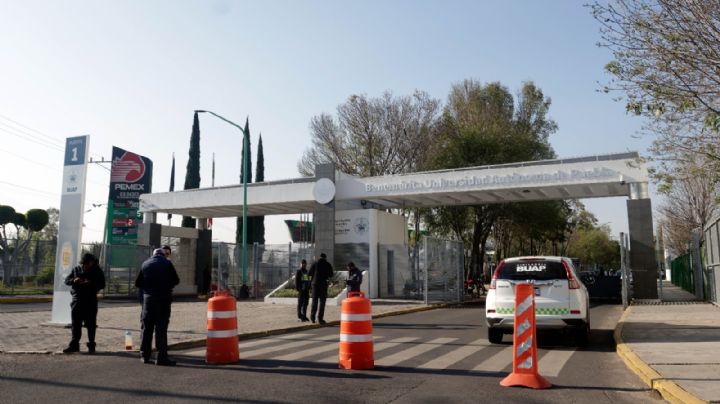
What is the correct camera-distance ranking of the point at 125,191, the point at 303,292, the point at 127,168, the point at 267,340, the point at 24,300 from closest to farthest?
the point at 267,340 < the point at 303,292 < the point at 24,300 < the point at 125,191 < the point at 127,168

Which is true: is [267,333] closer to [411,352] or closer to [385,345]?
[385,345]

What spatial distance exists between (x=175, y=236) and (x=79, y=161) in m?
19.0

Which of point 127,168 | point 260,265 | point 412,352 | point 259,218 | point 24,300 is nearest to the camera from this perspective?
point 412,352

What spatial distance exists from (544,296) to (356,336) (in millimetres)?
4170

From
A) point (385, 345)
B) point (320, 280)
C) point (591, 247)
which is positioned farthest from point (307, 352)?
point (591, 247)

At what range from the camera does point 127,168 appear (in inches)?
1839

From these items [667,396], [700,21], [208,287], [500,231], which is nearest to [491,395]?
[667,396]

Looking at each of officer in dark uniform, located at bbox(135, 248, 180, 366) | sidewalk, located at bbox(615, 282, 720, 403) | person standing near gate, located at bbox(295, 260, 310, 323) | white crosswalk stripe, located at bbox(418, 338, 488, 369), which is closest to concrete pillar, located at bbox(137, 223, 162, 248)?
person standing near gate, located at bbox(295, 260, 310, 323)

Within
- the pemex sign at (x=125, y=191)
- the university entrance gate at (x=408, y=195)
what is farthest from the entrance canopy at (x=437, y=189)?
the pemex sign at (x=125, y=191)

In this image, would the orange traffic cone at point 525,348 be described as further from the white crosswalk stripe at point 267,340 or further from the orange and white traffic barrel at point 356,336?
the white crosswalk stripe at point 267,340

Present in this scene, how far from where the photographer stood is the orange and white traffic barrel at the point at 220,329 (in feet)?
29.5

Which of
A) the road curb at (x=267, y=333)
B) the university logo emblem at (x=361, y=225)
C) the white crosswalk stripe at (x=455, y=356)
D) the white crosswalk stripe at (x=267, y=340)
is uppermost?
the university logo emblem at (x=361, y=225)

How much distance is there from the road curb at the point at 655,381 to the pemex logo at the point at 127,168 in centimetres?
4314

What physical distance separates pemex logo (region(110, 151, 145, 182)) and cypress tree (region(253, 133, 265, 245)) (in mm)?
14339
